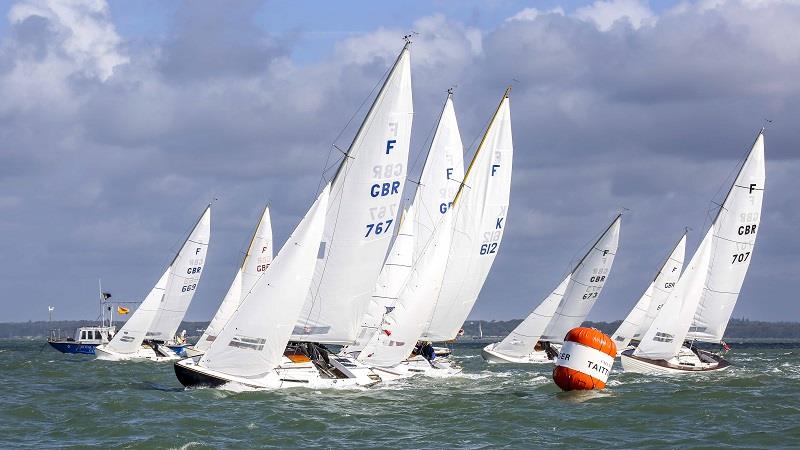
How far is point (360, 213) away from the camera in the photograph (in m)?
35.7

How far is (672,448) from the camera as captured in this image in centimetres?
2522

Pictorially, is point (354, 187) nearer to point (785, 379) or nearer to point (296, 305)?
point (296, 305)

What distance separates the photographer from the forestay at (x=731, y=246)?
170 feet

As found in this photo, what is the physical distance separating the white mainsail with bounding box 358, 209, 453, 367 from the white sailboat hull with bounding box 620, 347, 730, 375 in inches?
483

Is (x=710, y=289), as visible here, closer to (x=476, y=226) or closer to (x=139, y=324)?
(x=476, y=226)

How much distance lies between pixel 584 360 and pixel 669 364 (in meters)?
17.4

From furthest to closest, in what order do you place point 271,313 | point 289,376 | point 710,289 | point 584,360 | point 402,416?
point 710,289, point 584,360, point 289,376, point 271,313, point 402,416

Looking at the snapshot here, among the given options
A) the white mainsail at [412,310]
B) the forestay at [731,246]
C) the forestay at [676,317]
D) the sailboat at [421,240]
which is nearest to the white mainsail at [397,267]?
the sailboat at [421,240]

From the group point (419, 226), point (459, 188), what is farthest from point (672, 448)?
point (419, 226)

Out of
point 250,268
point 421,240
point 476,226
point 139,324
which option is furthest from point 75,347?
point 476,226

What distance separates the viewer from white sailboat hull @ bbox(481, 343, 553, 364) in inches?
2593

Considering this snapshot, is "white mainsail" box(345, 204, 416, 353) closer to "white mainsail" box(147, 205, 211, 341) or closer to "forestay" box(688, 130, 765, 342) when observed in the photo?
"forestay" box(688, 130, 765, 342)

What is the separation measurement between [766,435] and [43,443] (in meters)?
15.8

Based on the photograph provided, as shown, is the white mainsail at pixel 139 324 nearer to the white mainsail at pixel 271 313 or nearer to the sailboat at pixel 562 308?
the sailboat at pixel 562 308
